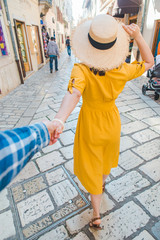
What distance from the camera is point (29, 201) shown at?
1.95 meters

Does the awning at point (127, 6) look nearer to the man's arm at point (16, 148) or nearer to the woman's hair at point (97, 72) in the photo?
the woman's hair at point (97, 72)

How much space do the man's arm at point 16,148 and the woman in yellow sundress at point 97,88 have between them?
204mm

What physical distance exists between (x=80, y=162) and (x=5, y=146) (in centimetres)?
94

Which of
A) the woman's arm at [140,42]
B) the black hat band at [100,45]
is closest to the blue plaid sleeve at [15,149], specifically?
the black hat band at [100,45]

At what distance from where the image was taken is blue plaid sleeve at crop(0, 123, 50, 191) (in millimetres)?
665

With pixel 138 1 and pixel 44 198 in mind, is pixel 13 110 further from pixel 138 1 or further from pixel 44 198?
pixel 138 1

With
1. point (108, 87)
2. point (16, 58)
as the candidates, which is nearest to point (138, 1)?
point (16, 58)

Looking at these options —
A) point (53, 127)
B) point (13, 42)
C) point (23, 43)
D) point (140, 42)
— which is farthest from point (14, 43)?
point (53, 127)

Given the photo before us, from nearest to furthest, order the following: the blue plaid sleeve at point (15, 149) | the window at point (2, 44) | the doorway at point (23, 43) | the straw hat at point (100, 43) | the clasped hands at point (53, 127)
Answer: the blue plaid sleeve at point (15, 149) < the clasped hands at point (53, 127) < the straw hat at point (100, 43) < the window at point (2, 44) < the doorway at point (23, 43)

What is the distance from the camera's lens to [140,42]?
56.6 inches

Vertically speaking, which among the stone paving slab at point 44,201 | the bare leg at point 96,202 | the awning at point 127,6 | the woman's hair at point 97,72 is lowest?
the stone paving slab at point 44,201

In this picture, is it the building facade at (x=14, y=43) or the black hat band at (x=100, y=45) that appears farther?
the building facade at (x=14, y=43)

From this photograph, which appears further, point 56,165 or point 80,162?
A: point 56,165

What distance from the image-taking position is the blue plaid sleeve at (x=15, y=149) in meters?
0.66
